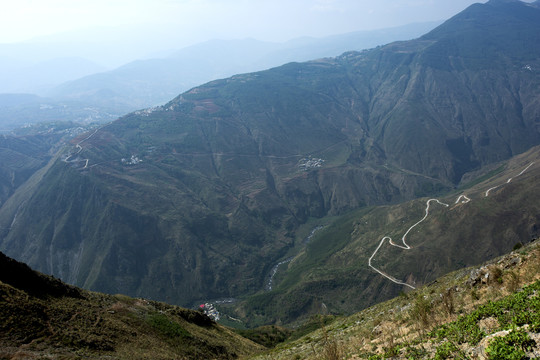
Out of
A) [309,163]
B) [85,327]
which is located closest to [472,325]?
[85,327]

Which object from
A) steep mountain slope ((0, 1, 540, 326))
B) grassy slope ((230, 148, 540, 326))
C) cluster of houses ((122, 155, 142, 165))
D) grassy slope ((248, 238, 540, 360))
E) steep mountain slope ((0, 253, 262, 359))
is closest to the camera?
grassy slope ((248, 238, 540, 360))

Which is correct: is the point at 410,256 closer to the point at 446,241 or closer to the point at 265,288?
the point at 446,241

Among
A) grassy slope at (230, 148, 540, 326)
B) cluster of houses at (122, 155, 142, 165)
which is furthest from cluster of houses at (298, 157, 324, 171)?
cluster of houses at (122, 155, 142, 165)

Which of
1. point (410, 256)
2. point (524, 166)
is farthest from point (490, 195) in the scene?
point (524, 166)

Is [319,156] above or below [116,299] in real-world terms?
below

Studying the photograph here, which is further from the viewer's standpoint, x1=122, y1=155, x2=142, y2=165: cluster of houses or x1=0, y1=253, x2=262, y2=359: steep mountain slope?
x1=122, y1=155, x2=142, y2=165: cluster of houses

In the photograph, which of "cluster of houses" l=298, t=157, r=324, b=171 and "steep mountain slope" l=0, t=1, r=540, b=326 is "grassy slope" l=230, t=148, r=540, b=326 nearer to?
"steep mountain slope" l=0, t=1, r=540, b=326

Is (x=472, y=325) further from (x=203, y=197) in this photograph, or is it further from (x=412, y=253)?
(x=203, y=197)

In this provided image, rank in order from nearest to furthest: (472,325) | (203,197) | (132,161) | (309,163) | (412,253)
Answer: (472,325) < (412,253) < (203,197) < (132,161) < (309,163)
